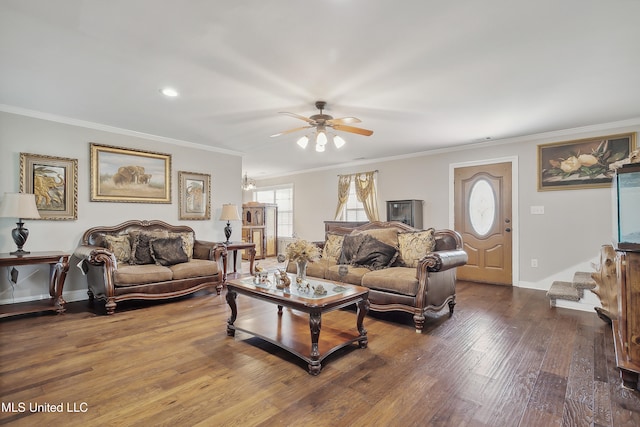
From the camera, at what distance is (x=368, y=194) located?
667 cm

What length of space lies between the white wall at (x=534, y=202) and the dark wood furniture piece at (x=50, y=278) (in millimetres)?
5328

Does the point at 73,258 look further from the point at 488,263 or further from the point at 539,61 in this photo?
the point at 488,263

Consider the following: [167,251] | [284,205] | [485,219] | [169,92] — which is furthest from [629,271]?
[284,205]

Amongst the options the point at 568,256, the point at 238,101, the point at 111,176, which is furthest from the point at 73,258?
the point at 568,256

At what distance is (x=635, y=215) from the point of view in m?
2.08

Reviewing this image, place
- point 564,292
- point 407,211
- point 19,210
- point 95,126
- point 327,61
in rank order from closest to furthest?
point 327,61
point 19,210
point 564,292
point 95,126
point 407,211

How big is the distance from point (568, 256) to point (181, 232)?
228 inches

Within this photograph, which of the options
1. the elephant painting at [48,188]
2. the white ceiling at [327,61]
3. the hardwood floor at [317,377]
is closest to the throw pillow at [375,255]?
the hardwood floor at [317,377]

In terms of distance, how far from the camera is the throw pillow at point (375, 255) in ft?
12.1

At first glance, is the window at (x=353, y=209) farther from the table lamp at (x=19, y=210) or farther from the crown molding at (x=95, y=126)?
the table lamp at (x=19, y=210)

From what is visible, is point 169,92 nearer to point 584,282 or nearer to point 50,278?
point 50,278

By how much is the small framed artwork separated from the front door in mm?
4406

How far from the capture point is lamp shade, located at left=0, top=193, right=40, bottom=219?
3.33m

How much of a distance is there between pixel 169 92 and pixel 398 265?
3153 mm
